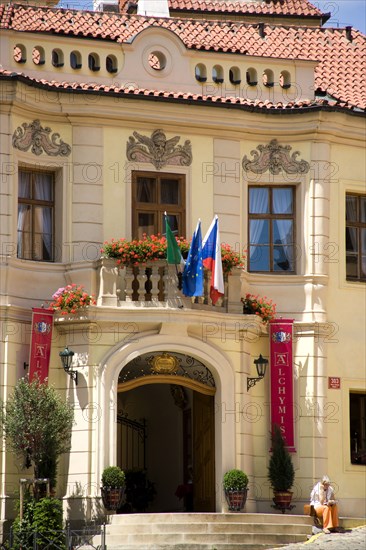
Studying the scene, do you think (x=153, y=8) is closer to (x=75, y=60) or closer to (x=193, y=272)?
(x=75, y=60)

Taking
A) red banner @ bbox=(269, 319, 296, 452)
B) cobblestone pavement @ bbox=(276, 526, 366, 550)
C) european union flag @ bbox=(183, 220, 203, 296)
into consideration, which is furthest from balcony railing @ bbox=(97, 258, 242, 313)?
cobblestone pavement @ bbox=(276, 526, 366, 550)

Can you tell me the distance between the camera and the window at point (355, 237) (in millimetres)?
37000

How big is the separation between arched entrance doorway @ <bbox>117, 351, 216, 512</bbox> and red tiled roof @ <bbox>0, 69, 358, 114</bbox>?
5677 millimetres

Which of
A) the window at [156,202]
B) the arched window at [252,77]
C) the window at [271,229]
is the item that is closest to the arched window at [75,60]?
the window at [156,202]

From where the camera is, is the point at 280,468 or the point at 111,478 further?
the point at 280,468

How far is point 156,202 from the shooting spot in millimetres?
35906

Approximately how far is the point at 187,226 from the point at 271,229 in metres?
2.09

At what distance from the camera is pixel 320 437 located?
35.5 m

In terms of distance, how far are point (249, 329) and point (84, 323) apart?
363 cm

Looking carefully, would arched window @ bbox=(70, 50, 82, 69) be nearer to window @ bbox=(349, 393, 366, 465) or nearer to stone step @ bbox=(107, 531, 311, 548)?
window @ bbox=(349, 393, 366, 465)

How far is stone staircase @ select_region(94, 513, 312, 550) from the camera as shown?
31.9 meters

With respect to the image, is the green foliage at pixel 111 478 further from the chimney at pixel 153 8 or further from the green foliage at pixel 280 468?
the chimney at pixel 153 8

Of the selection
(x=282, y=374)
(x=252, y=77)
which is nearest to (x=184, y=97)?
(x=252, y=77)

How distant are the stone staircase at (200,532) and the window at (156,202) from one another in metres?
6.60
